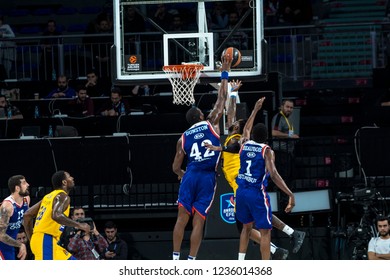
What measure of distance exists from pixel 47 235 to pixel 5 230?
581 mm

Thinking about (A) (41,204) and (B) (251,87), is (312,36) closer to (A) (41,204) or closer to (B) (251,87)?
(B) (251,87)

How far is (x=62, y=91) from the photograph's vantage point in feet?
77.4

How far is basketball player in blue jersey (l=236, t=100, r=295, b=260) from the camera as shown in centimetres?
1681

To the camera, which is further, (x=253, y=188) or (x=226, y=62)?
(x=226, y=62)

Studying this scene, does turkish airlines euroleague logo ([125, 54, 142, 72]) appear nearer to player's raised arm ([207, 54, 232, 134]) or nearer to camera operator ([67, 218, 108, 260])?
player's raised arm ([207, 54, 232, 134])

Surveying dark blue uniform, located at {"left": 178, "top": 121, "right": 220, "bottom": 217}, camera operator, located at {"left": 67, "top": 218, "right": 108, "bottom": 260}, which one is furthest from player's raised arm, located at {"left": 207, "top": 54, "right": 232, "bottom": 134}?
camera operator, located at {"left": 67, "top": 218, "right": 108, "bottom": 260}

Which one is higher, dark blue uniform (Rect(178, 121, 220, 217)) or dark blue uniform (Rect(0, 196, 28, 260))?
dark blue uniform (Rect(178, 121, 220, 217))

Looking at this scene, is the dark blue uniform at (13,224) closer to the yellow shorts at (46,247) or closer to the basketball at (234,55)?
the yellow shorts at (46,247)

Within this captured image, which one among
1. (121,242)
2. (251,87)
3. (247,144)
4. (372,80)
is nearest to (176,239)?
(247,144)

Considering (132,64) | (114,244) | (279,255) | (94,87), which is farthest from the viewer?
(94,87)

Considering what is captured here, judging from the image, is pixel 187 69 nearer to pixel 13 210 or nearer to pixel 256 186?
pixel 256 186

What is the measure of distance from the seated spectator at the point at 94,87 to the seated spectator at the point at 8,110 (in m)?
1.40

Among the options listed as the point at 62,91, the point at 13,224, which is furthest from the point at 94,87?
the point at 13,224

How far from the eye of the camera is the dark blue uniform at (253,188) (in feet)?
55.2
